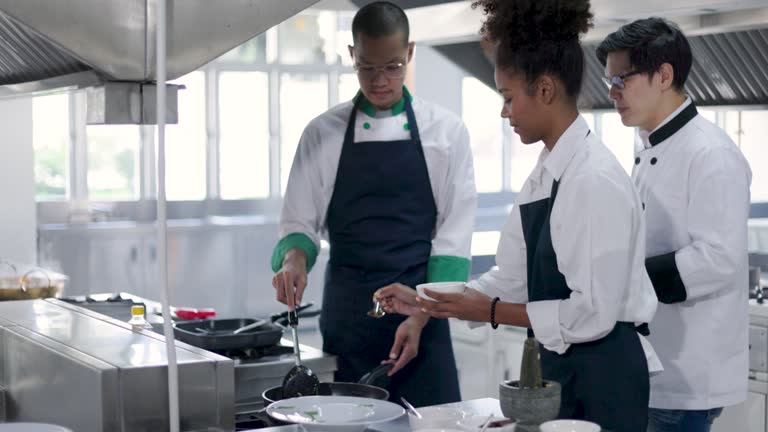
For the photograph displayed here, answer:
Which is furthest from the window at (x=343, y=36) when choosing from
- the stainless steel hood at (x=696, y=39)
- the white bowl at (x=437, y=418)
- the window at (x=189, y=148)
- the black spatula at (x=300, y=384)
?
the white bowl at (x=437, y=418)

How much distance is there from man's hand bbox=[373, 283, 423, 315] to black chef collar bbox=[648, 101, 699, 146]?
806mm

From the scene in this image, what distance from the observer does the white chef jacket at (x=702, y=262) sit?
7.58 ft

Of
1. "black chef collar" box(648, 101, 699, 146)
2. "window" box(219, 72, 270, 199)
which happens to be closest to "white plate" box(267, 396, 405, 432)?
"black chef collar" box(648, 101, 699, 146)

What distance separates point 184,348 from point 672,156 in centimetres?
128

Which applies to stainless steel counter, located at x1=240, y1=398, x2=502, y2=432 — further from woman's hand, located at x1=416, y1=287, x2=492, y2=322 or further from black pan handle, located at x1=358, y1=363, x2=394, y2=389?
black pan handle, located at x1=358, y1=363, x2=394, y2=389

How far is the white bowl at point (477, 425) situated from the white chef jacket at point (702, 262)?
796 mm

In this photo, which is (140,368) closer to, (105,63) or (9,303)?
(105,63)

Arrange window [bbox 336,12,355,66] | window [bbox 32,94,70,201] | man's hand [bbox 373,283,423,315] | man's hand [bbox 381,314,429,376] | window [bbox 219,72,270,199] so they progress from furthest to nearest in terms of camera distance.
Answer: window [bbox 336,12,355,66], window [bbox 219,72,270,199], window [bbox 32,94,70,201], man's hand [bbox 381,314,429,376], man's hand [bbox 373,283,423,315]

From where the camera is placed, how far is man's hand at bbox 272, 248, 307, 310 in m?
2.66

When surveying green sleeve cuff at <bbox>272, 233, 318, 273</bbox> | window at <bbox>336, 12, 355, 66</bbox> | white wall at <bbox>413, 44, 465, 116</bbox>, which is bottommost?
green sleeve cuff at <bbox>272, 233, 318, 273</bbox>

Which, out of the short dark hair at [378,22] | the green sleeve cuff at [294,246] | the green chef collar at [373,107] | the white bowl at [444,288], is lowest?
the white bowl at [444,288]

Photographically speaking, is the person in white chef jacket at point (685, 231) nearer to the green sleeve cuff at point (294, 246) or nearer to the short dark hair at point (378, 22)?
the short dark hair at point (378, 22)

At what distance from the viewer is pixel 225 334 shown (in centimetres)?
259

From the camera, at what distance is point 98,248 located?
8.63 meters
